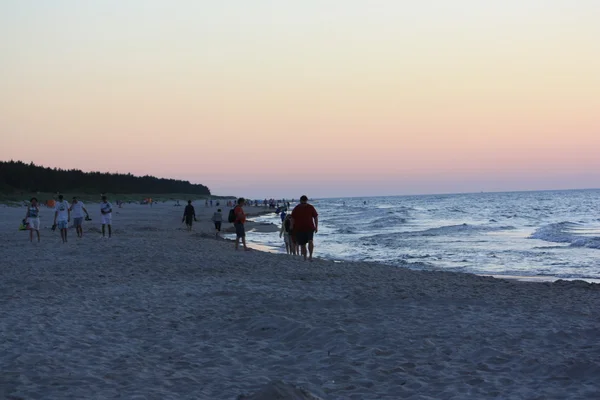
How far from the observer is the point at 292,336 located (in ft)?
24.0

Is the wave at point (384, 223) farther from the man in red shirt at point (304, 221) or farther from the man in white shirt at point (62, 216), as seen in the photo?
the man in red shirt at point (304, 221)

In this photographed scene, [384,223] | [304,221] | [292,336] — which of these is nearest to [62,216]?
[304,221]

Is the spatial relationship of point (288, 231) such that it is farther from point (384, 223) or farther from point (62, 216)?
point (384, 223)

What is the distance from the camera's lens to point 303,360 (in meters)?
6.33

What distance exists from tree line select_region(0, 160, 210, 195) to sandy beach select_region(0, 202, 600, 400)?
197 feet

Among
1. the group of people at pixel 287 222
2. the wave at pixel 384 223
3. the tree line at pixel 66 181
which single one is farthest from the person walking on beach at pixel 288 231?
the tree line at pixel 66 181

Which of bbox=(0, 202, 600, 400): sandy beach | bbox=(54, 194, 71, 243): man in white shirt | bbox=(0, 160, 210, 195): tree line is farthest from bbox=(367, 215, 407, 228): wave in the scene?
bbox=(0, 160, 210, 195): tree line

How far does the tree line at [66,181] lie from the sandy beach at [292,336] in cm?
6009

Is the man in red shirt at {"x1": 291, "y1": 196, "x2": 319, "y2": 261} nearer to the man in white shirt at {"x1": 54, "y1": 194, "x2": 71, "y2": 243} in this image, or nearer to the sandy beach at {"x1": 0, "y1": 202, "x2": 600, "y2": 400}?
the sandy beach at {"x1": 0, "y1": 202, "x2": 600, "y2": 400}

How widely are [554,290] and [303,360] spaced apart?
23.1 ft

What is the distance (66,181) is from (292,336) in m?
84.0

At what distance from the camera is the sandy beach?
5.43 m

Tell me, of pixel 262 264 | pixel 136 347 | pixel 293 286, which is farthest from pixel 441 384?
pixel 262 264

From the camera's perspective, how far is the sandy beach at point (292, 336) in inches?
214
